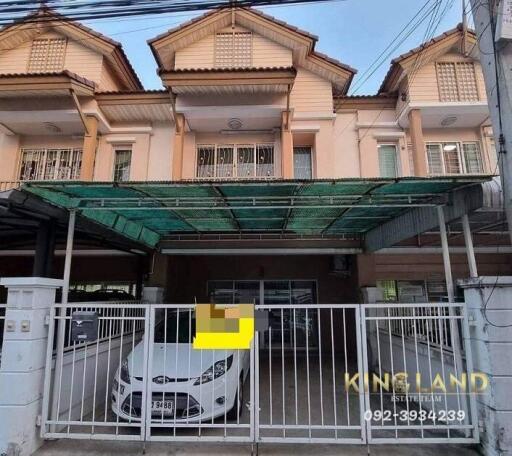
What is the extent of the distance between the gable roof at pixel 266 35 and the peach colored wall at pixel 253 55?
17 cm

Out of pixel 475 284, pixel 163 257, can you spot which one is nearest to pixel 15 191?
pixel 163 257

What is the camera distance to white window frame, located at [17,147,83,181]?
9703mm

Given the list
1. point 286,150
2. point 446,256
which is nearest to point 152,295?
point 286,150

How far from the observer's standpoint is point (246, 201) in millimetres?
5113

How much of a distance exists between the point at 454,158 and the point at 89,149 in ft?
32.3

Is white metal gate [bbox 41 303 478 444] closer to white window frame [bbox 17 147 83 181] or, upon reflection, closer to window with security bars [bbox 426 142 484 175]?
window with security bars [bbox 426 142 484 175]

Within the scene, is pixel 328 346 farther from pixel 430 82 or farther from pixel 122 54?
pixel 122 54

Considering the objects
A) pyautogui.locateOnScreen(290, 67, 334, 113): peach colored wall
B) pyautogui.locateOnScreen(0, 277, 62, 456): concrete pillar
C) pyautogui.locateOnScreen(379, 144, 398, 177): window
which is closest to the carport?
pyautogui.locateOnScreen(0, 277, 62, 456): concrete pillar

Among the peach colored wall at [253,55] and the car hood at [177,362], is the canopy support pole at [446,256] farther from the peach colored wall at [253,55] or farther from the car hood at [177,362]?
the peach colored wall at [253,55]

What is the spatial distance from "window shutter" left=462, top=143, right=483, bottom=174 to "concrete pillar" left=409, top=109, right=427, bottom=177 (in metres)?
1.79

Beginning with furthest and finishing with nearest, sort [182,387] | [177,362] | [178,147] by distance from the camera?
[178,147], [177,362], [182,387]

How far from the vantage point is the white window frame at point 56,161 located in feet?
31.8

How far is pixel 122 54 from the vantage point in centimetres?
1023

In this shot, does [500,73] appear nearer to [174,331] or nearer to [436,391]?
[436,391]
